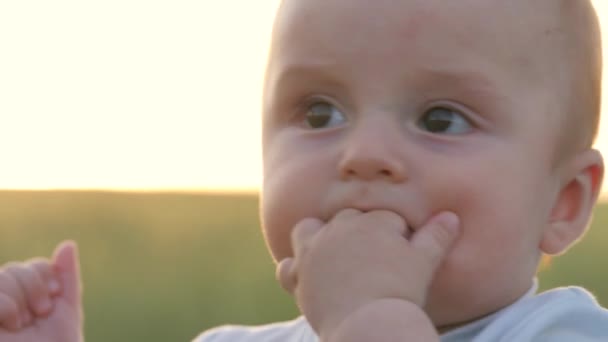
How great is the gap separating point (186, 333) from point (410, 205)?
2.17 meters

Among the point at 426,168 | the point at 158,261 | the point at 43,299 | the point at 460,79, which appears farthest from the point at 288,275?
the point at 158,261

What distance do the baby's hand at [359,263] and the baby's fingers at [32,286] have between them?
400 mm

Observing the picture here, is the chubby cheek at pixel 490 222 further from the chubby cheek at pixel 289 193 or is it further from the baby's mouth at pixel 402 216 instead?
the chubby cheek at pixel 289 193

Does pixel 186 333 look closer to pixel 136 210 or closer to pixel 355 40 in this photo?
pixel 136 210

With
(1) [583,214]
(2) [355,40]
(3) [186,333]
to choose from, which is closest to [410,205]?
(2) [355,40]

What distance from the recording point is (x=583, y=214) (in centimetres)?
163

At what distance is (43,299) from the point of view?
162 centimetres

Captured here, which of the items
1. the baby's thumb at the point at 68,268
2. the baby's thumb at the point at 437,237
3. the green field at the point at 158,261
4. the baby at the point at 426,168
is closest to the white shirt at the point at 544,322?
the baby at the point at 426,168

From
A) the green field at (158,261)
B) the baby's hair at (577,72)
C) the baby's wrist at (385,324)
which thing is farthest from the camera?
the green field at (158,261)

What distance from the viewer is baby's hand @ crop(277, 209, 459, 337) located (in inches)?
50.8

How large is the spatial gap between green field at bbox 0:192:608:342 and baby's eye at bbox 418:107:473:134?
6.83 feet

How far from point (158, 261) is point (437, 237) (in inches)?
91.0

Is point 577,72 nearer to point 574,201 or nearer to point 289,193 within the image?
point 574,201

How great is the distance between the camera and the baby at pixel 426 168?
1.35m
